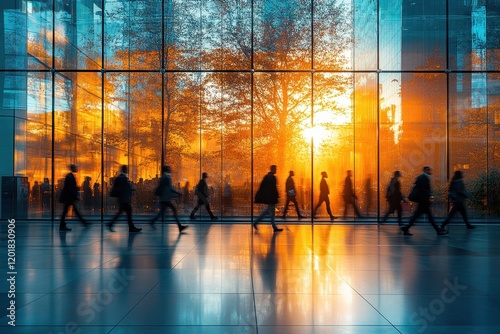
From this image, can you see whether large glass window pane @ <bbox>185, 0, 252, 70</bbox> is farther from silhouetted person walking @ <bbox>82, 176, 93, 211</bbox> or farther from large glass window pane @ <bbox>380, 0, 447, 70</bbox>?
silhouetted person walking @ <bbox>82, 176, 93, 211</bbox>

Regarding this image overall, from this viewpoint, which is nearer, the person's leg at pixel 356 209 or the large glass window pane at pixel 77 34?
the person's leg at pixel 356 209

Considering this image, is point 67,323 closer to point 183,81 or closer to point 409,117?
point 183,81

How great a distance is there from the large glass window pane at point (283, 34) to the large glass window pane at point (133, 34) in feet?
11.8

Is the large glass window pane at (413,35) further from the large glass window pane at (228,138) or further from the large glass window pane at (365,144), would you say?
the large glass window pane at (228,138)

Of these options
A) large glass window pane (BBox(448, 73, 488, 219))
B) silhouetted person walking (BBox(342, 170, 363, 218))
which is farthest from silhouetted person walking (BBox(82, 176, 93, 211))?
large glass window pane (BBox(448, 73, 488, 219))

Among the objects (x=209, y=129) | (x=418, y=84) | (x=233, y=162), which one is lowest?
(x=233, y=162)

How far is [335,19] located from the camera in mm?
18734

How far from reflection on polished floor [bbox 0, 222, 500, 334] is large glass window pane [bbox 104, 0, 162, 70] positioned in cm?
824

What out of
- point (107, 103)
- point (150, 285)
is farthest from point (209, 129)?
point (150, 285)

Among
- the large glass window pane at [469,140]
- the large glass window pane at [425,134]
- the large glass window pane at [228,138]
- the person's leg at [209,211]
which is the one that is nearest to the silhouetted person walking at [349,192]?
the large glass window pane at [425,134]

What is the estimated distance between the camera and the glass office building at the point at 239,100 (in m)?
18.2

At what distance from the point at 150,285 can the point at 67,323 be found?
1.84 m

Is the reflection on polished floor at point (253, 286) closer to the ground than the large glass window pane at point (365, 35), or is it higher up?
closer to the ground

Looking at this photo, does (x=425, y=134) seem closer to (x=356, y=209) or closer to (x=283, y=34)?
(x=356, y=209)
